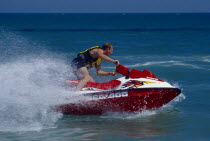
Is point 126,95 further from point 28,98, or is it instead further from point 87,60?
point 28,98

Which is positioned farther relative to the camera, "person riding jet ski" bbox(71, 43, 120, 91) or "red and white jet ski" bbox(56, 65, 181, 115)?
"person riding jet ski" bbox(71, 43, 120, 91)

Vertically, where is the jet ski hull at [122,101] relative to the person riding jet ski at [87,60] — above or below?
below

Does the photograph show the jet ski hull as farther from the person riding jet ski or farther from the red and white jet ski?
the person riding jet ski

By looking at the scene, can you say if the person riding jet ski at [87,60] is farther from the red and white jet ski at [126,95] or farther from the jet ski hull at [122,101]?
the jet ski hull at [122,101]

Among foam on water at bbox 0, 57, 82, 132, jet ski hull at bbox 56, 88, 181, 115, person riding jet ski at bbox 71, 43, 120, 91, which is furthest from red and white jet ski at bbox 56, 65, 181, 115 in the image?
foam on water at bbox 0, 57, 82, 132

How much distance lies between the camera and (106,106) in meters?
7.04

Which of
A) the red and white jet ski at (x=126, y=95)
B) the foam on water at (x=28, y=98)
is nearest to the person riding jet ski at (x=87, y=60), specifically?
the red and white jet ski at (x=126, y=95)

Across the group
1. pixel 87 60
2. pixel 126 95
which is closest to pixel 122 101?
pixel 126 95

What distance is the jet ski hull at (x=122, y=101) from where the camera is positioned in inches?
269

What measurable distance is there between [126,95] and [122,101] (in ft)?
0.55

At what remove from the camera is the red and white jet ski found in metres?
6.82

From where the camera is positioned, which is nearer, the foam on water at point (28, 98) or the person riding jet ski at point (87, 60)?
the foam on water at point (28, 98)

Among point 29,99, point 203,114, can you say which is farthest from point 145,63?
point 29,99

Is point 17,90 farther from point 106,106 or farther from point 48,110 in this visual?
point 106,106
